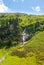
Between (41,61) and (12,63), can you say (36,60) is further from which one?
(12,63)

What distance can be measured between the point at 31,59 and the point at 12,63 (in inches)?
826

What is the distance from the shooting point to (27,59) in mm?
194750

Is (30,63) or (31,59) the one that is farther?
(31,59)

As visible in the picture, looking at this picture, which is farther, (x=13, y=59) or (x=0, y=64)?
(x=13, y=59)

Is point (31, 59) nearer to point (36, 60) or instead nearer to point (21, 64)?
point (36, 60)

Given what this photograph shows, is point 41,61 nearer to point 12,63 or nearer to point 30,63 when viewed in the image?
point 30,63

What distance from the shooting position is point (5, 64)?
582ft

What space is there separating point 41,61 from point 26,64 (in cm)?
1629

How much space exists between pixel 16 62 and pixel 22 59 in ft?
40.4

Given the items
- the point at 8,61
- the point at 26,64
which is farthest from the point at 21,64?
the point at 8,61

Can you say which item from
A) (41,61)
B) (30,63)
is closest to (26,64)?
A: (30,63)

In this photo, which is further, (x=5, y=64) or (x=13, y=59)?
(x=13, y=59)

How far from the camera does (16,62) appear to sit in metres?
186

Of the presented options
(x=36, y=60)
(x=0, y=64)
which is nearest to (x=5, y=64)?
(x=0, y=64)
